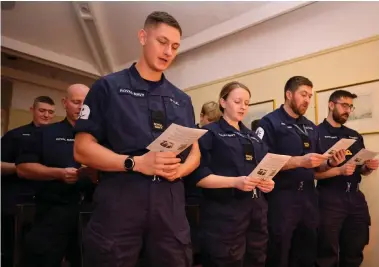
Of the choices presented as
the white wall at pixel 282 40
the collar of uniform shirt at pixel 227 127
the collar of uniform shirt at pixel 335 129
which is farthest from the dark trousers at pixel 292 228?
the white wall at pixel 282 40

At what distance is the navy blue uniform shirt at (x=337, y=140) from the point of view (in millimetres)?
2830

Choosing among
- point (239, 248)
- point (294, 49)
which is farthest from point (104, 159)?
point (294, 49)

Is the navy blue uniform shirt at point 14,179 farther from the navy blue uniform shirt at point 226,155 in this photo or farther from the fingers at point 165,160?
the fingers at point 165,160

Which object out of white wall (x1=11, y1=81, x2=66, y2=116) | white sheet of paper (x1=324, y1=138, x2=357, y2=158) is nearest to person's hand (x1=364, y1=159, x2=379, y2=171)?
white sheet of paper (x1=324, y1=138, x2=357, y2=158)

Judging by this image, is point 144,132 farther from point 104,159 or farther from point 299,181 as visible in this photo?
point 299,181

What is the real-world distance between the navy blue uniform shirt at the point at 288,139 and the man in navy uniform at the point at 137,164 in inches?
45.4

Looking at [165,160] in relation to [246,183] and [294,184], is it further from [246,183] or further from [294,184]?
[294,184]

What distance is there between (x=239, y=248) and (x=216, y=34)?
9.78 feet

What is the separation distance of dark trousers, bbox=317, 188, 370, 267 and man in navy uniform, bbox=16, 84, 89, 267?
1.77m

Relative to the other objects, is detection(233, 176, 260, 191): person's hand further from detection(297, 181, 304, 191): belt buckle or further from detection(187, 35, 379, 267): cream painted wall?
detection(187, 35, 379, 267): cream painted wall

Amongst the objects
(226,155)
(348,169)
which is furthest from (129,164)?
(348,169)

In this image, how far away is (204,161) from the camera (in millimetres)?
2125

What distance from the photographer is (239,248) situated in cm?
200

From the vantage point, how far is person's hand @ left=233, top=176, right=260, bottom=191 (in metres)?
1.94
